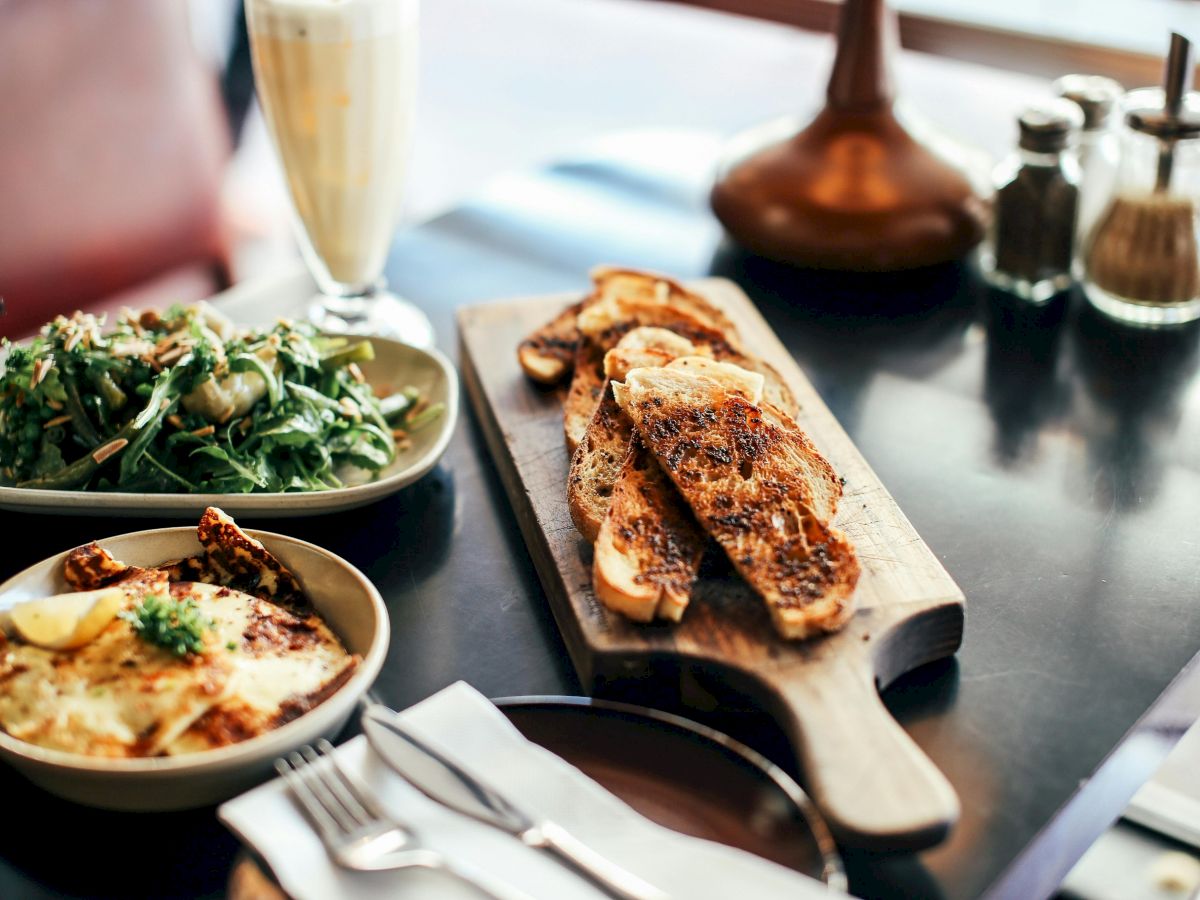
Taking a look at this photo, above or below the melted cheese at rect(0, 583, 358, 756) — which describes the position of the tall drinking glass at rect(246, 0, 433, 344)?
above

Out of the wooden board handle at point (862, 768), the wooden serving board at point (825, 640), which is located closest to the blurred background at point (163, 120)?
the wooden serving board at point (825, 640)

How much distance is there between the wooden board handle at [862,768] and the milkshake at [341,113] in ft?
3.88

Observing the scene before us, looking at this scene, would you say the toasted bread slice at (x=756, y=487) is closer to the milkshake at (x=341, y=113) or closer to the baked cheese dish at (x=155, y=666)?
the baked cheese dish at (x=155, y=666)

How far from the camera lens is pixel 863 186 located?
6.62ft

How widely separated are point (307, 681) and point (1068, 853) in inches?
28.9

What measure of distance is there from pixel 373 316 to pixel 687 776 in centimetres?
125

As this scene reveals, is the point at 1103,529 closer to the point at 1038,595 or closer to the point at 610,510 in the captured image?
the point at 1038,595

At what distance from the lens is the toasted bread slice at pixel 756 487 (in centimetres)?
120

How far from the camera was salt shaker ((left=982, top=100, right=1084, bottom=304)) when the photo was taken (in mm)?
1904

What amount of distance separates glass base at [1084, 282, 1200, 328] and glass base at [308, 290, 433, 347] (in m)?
1.16

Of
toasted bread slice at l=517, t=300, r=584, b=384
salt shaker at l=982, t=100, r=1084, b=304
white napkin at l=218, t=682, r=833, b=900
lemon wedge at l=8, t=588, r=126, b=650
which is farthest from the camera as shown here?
salt shaker at l=982, t=100, r=1084, b=304

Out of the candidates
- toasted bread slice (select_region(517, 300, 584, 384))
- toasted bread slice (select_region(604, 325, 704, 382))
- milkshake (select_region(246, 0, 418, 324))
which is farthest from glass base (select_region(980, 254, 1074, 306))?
milkshake (select_region(246, 0, 418, 324))

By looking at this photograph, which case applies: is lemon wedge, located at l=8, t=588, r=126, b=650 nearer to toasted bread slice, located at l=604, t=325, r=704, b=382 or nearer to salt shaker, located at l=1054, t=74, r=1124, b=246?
toasted bread slice, located at l=604, t=325, r=704, b=382

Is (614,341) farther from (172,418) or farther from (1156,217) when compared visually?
(1156,217)
